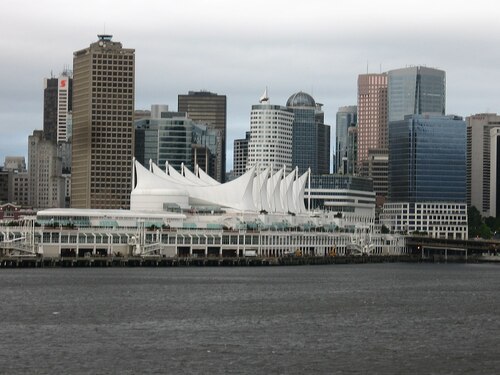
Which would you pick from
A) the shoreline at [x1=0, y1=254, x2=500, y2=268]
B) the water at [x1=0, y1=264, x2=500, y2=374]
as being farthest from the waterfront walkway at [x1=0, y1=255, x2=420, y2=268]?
the water at [x1=0, y1=264, x2=500, y2=374]

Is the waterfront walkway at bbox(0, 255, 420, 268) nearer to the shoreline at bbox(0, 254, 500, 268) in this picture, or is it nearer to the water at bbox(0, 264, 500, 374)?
the shoreline at bbox(0, 254, 500, 268)

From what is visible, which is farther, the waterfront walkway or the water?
the waterfront walkway

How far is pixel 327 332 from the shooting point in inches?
2431

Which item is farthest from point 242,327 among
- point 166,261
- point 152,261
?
point 166,261

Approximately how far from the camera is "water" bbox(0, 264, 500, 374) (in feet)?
167

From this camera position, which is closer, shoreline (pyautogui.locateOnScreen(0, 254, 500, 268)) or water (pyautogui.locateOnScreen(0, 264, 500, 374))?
water (pyautogui.locateOnScreen(0, 264, 500, 374))

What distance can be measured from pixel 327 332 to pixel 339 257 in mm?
97904

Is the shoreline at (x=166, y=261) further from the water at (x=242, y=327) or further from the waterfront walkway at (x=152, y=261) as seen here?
the water at (x=242, y=327)

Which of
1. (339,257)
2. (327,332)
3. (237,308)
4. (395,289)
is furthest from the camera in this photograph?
(339,257)

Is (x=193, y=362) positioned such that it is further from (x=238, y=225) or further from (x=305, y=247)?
(x=305, y=247)

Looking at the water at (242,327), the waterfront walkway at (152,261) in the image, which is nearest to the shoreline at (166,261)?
the waterfront walkway at (152,261)

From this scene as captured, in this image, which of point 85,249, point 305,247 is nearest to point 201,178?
point 305,247

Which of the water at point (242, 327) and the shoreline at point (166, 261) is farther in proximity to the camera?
the shoreline at point (166, 261)

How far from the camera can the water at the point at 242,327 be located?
50750 millimetres
